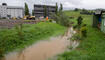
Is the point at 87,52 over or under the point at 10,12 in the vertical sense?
under

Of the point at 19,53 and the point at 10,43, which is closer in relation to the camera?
the point at 19,53

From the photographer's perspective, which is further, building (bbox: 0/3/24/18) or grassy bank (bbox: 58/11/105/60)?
building (bbox: 0/3/24/18)

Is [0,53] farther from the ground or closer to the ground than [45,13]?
closer to the ground

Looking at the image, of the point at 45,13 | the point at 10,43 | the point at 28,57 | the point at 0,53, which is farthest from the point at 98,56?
the point at 45,13

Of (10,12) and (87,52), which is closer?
(87,52)

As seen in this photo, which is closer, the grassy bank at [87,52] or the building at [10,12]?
the grassy bank at [87,52]

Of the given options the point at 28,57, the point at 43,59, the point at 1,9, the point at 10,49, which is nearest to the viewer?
the point at 43,59

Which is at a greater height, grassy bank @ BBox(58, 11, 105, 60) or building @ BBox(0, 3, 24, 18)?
building @ BBox(0, 3, 24, 18)

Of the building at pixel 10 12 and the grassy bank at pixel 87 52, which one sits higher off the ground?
the building at pixel 10 12

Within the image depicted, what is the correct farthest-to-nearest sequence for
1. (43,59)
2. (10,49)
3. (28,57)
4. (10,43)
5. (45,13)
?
(45,13) < (10,43) < (10,49) < (28,57) < (43,59)

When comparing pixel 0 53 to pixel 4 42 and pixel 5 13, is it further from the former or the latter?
pixel 5 13

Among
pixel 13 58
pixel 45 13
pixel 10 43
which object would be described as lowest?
pixel 13 58

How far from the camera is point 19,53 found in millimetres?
6203

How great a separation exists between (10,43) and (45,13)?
128ft
